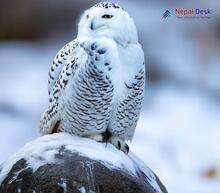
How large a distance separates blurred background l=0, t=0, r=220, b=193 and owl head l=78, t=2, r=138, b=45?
6.44ft

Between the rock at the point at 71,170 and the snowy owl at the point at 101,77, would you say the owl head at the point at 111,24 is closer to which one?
the snowy owl at the point at 101,77

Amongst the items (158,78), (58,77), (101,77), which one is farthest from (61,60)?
(158,78)

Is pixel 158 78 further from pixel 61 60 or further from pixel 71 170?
pixel 71 170

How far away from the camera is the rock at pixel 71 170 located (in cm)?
386

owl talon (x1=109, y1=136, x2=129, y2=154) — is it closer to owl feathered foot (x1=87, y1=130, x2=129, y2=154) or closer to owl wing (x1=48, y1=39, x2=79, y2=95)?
owl feathered foot (x1=87, y1=130, x2=129, y2=154)

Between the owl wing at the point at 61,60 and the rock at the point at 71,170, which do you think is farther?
the owl wing at the point at 61,60

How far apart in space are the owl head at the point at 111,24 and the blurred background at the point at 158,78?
1962 mm

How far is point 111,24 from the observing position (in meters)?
4.00

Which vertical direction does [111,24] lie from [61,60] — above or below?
above

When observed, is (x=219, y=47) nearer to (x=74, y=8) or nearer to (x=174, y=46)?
(x=174, y=46)

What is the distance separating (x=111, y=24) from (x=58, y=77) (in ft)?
1.04

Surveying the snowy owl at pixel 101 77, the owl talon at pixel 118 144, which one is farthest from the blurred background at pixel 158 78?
the snowy owl at pixel 101 77

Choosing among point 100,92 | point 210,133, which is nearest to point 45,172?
point 100,92

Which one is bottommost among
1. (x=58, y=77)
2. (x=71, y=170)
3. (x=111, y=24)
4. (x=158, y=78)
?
(x=71, y=170)
